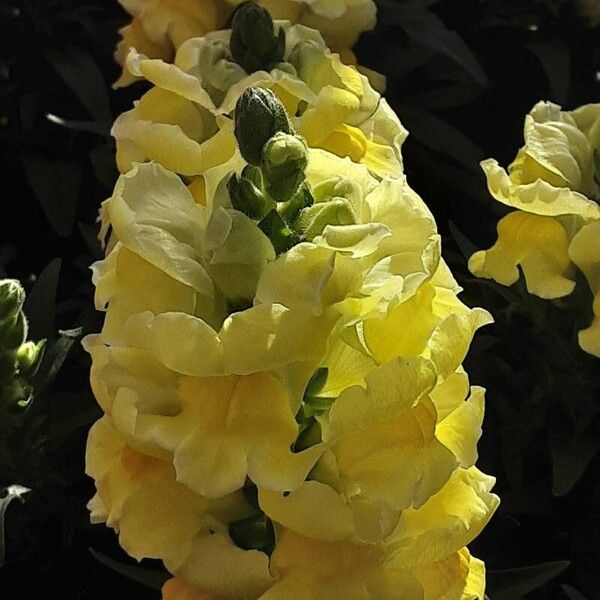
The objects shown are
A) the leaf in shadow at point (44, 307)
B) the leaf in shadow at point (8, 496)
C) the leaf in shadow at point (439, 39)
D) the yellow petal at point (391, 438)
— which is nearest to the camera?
the yellow petal at point (391, 438)

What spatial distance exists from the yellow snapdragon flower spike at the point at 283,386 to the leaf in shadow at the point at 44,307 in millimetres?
409

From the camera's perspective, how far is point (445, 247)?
1.25m

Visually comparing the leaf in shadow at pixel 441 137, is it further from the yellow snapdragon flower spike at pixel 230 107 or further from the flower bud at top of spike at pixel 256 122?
the flower bud at top of spike at pixel 256 122

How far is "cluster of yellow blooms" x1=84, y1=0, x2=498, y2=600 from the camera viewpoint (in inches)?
22.9

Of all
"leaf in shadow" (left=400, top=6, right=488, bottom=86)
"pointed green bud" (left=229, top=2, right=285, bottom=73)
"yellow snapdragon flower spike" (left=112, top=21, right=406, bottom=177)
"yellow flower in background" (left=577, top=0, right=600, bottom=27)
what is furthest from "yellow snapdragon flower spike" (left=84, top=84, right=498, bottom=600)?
"yellow flower in background" (left=577, top=0, right=600, bottom=27)

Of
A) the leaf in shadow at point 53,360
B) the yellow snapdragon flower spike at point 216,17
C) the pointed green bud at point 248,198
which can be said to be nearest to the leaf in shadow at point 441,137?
the yellow snapdragon flower spike at point 216,17

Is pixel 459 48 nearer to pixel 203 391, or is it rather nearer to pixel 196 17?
pixel 196 17

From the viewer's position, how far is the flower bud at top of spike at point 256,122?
60 centimetres

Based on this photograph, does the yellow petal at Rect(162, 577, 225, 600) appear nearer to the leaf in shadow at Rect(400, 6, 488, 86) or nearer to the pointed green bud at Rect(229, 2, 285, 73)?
the pointed green bud at Rect(229, 2, 285, 73)

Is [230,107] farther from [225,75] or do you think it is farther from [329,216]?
[329,216]

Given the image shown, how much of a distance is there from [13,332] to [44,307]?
159mm

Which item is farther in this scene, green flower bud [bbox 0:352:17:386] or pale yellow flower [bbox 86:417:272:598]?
green flower bud [bbox 0:352:17:386]

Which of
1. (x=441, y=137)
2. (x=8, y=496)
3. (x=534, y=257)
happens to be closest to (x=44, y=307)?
(x=8, y=496)

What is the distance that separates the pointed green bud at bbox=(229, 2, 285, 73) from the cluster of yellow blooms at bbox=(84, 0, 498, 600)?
0.31 m
